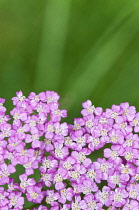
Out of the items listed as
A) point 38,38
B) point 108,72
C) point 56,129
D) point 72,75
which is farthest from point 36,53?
point 56,129

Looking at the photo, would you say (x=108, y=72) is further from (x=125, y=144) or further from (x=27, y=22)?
(x=125, y=144)

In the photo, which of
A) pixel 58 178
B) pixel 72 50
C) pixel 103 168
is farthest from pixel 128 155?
pixel 72 50

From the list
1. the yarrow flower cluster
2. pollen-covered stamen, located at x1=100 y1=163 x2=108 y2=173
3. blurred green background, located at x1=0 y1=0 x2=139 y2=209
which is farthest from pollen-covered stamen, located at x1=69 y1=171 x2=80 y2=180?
blurred green background, located at x1=0 y1=0 x2=139 y2=209

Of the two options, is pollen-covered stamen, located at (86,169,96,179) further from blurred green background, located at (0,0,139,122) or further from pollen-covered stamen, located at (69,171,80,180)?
blurred green background, located at (0,0,139,122)

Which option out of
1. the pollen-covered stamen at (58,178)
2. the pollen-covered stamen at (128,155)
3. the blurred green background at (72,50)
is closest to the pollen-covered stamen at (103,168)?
the pollen-covered stamen at (128,155)

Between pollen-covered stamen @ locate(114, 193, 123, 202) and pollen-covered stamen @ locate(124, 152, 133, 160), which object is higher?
pollen-covered stamen @ locate(124, 152, 133, 160)

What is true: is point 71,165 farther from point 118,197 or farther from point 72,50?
point 72,50

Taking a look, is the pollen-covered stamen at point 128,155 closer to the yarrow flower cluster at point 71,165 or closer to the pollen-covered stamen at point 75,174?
the yarrow flower cluster at point 71,165
